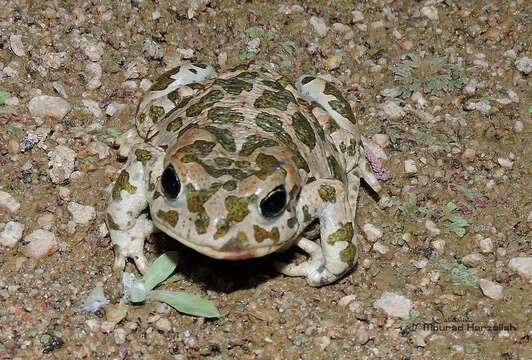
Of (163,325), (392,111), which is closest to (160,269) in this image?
(163,325)

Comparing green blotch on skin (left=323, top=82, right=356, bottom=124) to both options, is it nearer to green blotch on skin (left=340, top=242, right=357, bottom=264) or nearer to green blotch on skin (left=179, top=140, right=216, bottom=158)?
green blotch on skin (left=340, top=242, right=357, bottom=264)

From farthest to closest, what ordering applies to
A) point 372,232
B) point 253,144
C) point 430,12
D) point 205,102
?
point 430,12
point 372,232
point 205,102
point 253,144

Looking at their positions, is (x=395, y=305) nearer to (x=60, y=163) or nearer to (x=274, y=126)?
(x=274, y=126)

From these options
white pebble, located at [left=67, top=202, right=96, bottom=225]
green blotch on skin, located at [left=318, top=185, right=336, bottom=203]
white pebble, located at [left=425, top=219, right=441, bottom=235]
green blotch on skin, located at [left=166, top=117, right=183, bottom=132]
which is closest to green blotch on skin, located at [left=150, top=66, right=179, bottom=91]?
green blotch on skin, located at [left=166, top=117, right=183, bottom=132]

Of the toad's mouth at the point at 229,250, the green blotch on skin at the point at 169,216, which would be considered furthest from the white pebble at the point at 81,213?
the toad's mouth at the point at 229,250

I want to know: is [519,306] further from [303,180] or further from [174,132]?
[174,132]
